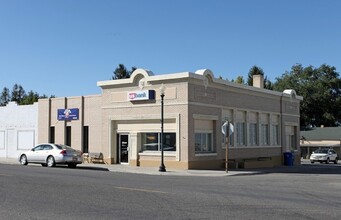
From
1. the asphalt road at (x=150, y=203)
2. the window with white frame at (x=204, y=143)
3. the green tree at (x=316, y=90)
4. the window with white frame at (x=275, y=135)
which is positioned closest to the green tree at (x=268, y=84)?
the green tree at (x=316, y=90)

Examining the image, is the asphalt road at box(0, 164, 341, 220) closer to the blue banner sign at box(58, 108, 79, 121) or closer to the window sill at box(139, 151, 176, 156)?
the window sill at box(139, 151, 176, 156)

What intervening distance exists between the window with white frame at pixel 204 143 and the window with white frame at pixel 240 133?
345cm

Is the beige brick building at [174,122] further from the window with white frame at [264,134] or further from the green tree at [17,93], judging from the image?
the green tree at [17,93]

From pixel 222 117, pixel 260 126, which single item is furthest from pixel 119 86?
pixel 260 126

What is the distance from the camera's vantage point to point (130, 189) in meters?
14.9

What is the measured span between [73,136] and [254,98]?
44.6 ft

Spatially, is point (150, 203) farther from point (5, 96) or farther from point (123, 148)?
point (5, 96)

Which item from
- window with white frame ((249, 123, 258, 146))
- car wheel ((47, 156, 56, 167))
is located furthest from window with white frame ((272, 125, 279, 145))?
car wheel ((47, 156, 56, 167))

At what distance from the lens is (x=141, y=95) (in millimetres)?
29469

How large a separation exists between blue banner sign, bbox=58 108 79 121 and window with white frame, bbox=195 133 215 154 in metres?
9.97

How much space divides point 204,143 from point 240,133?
4.60 metres

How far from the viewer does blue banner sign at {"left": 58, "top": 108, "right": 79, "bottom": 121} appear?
3413cm

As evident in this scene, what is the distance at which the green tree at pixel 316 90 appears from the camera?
246 feet

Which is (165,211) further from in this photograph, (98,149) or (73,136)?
(73,136)
